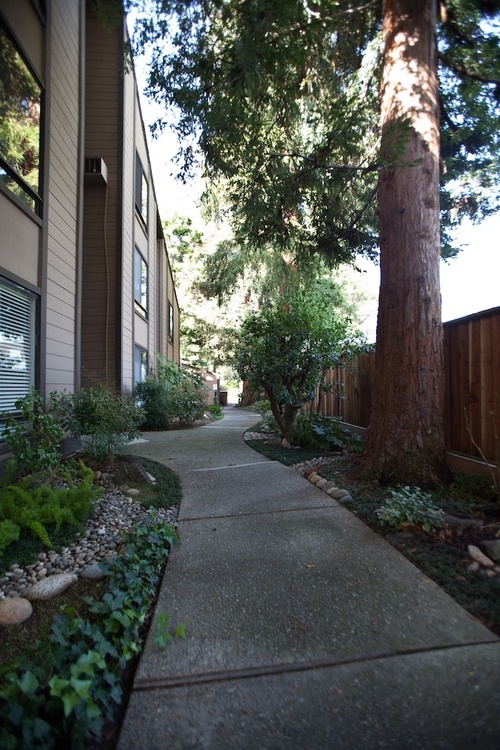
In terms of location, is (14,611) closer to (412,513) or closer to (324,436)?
(412,513)

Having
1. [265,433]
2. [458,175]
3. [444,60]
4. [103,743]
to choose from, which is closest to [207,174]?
[444,60]

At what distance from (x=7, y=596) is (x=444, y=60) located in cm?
707

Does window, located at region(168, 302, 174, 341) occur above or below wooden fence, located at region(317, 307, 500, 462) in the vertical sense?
above

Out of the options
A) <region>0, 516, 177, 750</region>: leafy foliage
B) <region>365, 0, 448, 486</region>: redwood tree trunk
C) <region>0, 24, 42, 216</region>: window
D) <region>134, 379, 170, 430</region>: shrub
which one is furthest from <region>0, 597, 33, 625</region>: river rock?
<region>134, 379, 170, 430</region>: shrub

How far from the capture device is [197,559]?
9.41 ft

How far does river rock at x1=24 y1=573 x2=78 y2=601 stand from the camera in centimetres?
245

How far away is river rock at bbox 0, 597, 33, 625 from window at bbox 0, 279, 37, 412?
2.68 m

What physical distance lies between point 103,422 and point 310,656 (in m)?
3.71

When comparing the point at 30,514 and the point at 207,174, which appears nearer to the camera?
the point at 30,514

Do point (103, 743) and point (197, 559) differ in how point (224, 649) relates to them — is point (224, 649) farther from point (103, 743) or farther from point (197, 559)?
point (197, 559)

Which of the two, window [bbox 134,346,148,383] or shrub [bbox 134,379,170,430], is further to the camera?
window [bbox 134,346,148,383]

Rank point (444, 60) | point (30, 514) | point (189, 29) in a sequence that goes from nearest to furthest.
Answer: point (30, 514)
point (189, 29)
point (444, 60)

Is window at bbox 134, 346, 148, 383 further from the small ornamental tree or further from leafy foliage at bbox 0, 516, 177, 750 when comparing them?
leafy foliage at bbox 0, 516, 177, 750

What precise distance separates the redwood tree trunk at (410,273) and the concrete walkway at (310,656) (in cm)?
132
